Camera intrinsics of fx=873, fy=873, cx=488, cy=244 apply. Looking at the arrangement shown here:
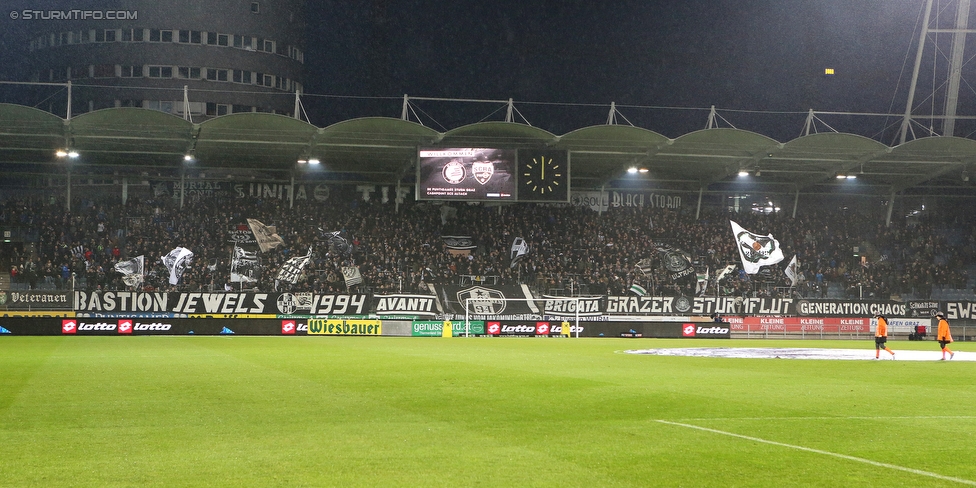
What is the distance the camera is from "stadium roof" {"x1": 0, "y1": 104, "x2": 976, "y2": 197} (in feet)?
153

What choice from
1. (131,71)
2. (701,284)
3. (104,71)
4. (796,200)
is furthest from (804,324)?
(104,71)

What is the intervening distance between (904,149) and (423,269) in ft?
94.5

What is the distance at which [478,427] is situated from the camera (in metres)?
10.6

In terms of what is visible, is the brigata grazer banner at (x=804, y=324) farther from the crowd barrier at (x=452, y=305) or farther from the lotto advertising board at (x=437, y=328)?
the lotto advertising board at (x=437, y=328)

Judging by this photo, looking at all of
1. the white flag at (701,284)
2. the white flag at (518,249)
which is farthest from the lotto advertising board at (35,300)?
the white flag at (701,284)

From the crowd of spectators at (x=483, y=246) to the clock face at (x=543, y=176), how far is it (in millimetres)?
5780

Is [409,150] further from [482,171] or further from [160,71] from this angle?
[160,71]

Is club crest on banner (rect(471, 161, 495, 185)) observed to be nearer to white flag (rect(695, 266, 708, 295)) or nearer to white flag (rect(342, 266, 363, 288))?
white flag (rect(342, 266, 363, 288))

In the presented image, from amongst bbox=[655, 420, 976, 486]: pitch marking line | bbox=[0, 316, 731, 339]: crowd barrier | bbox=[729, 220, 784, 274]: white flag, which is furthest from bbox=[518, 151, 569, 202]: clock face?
bbox=[655, 420, 976, 486]: pitch marking line

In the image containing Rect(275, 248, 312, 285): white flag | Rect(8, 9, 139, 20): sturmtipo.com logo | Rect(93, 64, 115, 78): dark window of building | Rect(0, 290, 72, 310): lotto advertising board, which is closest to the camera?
Rect(0, 290, 72, 310): lotto advertising board

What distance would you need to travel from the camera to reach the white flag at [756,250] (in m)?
56.0

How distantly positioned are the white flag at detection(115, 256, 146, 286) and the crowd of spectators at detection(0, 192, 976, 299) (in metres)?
0.41

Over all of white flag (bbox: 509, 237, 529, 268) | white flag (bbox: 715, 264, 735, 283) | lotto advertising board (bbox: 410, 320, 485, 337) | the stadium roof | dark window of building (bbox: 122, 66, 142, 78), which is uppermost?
dark window of building (bbox: 122, 66, 142, 78)

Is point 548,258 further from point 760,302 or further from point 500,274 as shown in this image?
point 760,302
